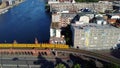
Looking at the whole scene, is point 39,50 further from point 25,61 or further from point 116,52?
point 116,52

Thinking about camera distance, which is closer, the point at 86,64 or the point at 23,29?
the point at 86,64

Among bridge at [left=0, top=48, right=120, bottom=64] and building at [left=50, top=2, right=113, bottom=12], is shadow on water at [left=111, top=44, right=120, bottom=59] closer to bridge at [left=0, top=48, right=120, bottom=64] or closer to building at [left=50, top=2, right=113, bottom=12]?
bridge at [left=0, top=48, right=120, bottom=64]

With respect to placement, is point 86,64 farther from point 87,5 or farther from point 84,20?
point 87,5

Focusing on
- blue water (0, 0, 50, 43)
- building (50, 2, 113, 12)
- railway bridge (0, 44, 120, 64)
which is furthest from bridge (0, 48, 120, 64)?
building (50, 2, 113, 12)

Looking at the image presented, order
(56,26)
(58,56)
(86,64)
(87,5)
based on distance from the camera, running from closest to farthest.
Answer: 1. (86,64)
2. (58,56)
3. (56,26)
4. (87,5)

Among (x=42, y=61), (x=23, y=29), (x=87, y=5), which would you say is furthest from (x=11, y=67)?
(x=87, y=5)
